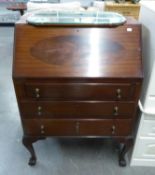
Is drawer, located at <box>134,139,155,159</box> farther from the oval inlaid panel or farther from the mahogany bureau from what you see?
the oval inlaid panel

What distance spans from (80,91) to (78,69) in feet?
0.45

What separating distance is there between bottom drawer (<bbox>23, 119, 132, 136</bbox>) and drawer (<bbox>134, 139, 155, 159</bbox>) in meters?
0.20

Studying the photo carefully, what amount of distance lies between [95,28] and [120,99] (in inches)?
17.5

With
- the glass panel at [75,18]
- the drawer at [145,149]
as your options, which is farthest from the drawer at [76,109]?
the glass panel at [75,18]

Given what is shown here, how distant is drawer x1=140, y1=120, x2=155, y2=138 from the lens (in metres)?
1.38

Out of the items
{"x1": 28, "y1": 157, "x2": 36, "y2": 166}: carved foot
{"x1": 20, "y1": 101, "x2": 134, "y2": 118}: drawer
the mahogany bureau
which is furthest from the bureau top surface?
{"x1": 28, "y1": 157, "x2": 36, "y2": 166}: carved foot

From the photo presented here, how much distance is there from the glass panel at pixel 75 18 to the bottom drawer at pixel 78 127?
61 centimetres

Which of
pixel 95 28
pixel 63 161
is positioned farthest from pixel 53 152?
pixel 95 28

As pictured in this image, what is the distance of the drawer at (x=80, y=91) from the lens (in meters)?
1.14

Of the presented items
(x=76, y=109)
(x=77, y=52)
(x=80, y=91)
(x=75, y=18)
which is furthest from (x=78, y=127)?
(x=75, y=18)

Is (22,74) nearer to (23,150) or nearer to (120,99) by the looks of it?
(120,99)

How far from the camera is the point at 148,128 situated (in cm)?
141

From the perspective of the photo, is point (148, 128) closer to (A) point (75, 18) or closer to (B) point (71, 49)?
(B) point (71, 49)

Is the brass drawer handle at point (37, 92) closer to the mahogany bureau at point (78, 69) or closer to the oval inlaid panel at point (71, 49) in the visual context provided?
the mahogany bureau at point (78, 69)
